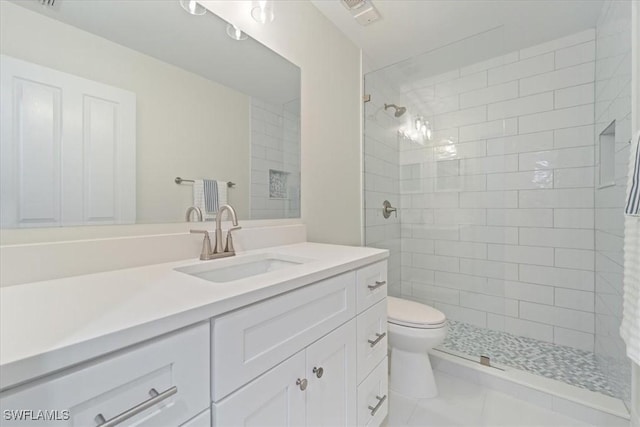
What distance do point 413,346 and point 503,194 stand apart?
1.49 m

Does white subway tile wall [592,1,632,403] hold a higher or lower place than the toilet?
higher

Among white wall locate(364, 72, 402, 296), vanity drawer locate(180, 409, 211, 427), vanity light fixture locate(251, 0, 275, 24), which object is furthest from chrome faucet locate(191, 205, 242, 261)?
white wall locate(364, 72, 402, 296)

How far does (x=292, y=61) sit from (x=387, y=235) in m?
1.52

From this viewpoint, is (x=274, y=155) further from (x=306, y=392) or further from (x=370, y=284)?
(x=306, y=392)

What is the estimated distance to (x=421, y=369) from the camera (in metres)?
1.58

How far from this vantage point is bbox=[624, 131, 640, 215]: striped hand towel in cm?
90

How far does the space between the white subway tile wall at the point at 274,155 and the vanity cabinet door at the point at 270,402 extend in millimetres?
774

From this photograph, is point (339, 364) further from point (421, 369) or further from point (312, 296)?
point (421, 369)

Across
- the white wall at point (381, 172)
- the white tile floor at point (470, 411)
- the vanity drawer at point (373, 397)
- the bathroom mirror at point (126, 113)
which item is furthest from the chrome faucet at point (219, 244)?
the white wall at point (381, 172)

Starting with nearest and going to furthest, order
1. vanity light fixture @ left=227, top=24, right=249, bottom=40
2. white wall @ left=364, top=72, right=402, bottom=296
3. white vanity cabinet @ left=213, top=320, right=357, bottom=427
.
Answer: white vanity cabinet @ left=213, top=320, right=357, bottom=427
vanity light fixture @ left=227, top=24, right=249, bottom=40
white wall @ left=364, top=72, right=402, bottom=296

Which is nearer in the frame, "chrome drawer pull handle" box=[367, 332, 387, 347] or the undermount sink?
the undermount sink

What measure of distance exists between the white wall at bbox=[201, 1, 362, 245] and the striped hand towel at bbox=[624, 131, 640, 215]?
1.32 metres

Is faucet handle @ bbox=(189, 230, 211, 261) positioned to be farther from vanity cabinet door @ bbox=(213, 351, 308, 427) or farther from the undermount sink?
vanity cabinet door @ bbox=(213, 351, 308, 427)

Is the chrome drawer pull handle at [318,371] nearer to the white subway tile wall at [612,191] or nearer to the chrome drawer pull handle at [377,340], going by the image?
the chrome drawer pull handle at [377,340]
